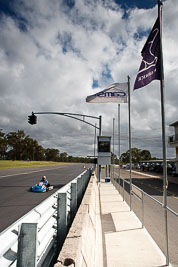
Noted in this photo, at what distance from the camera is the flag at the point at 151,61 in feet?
17.9

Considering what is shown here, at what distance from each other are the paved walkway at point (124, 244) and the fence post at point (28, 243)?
2.92 meters

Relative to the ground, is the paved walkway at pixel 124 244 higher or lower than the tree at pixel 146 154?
lower

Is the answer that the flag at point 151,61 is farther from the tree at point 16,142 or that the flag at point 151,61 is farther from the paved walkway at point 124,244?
the tree at point 16,142

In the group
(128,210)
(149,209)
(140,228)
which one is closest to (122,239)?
(140,228)

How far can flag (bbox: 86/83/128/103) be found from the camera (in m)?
11.2

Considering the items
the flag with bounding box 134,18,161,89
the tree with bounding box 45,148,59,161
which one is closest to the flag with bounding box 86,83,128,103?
the flag with bounding box 134,18,161,89

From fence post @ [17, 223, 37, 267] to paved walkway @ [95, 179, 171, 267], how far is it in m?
2.92

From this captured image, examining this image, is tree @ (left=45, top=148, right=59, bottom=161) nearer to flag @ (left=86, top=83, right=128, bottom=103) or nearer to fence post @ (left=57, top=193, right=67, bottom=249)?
flag @ (left=86, top=83, right=128, bottom=103)

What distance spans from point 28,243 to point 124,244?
4.27 m

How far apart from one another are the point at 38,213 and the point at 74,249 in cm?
68

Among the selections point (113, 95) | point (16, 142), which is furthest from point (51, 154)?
point (113, 95)

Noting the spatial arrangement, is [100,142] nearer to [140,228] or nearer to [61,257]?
[140,228]

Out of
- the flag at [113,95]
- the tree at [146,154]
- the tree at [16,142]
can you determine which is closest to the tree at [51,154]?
the tree at [16,142]

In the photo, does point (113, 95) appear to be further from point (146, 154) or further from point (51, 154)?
point (51, 154)
